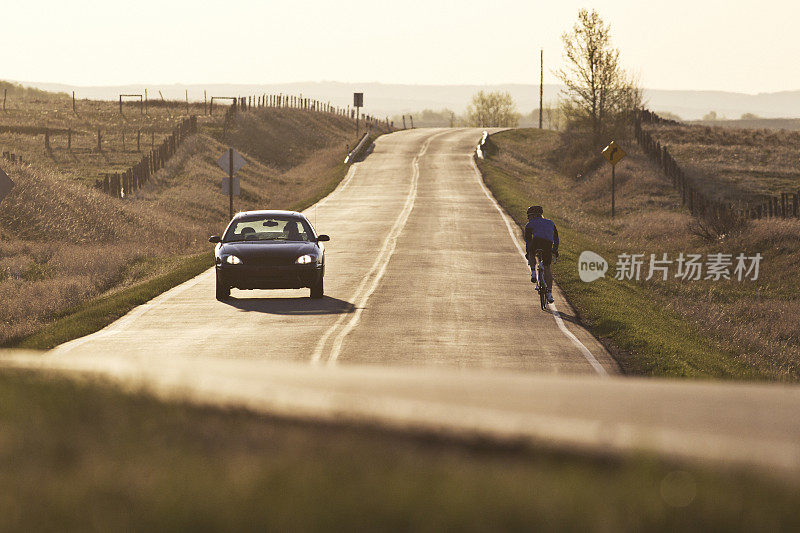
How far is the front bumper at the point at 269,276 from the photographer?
18.9 metres

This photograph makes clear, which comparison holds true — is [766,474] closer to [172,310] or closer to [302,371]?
[302,371]

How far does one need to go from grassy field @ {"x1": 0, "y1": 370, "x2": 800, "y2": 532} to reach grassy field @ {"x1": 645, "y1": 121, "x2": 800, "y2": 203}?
48.9 metres

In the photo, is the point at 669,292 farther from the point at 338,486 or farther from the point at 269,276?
the point at 338,486

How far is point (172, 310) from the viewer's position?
18859mm

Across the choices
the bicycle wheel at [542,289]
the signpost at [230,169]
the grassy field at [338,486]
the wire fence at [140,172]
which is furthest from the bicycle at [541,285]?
the wire fence at [140,172]

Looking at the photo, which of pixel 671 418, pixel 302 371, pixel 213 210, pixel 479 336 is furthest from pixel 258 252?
pixel 213 210

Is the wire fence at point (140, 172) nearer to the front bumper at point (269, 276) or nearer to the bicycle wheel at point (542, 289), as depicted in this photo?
the front bumper at point (269, 276)

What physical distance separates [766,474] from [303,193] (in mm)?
52263

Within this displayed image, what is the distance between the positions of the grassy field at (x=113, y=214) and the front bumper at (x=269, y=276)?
6.92 ft

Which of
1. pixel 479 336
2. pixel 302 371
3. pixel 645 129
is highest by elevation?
pixel 645 129

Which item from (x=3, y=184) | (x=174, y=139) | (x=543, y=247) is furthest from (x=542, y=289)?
(x=174, y=139)

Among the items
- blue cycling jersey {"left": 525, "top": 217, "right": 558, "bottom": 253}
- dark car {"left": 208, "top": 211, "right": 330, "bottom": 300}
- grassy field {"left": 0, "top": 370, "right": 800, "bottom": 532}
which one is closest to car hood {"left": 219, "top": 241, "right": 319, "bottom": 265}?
dark car {"left": 208, "top": 211, "right": 330, "bottom": 300}

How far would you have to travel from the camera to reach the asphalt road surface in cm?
450

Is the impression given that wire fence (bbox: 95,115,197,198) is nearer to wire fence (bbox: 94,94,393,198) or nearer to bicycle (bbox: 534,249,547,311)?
wire fence (bbox: 94,94,393,198)
